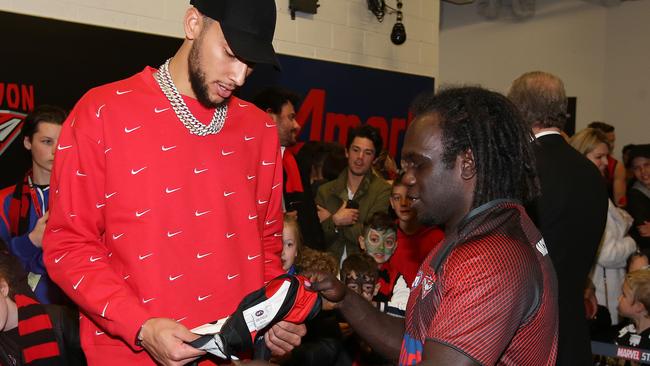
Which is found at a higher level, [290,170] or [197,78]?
[197,78]

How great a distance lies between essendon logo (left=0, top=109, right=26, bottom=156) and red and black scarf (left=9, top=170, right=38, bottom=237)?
0.79 metres

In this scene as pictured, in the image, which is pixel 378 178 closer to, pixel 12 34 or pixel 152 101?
pixel 12 34

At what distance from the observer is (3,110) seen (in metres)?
4.52

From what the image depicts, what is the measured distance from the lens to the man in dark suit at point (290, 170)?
4781 millimetres

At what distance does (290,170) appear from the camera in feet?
15.9

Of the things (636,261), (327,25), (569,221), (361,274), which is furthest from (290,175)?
(636,261)

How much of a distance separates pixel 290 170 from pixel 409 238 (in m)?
0.92

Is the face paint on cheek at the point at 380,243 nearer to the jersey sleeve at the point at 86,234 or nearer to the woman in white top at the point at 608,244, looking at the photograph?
the woman in white top at the point at 608,244

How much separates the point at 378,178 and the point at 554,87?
236 cm

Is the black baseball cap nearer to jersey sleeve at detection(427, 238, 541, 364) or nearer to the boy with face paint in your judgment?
jersey sleeve at detection(427, 238, 541, 364)

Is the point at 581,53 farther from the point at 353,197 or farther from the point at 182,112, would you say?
the point at 182,112

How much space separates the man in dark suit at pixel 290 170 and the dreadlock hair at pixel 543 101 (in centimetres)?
181

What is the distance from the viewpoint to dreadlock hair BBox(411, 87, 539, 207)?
5.41 feet

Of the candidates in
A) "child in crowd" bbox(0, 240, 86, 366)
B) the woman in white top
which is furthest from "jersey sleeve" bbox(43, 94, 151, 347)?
the woman in white top
